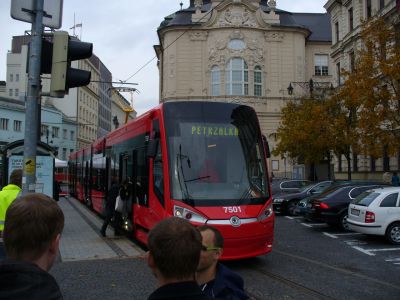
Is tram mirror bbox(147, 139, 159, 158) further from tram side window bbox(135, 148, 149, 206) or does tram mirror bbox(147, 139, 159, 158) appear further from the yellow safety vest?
the yellow safety vest

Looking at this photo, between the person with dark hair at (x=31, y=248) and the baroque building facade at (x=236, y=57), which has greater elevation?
the baroque building facade at (x=236, y=57)

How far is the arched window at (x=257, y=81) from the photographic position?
192ft

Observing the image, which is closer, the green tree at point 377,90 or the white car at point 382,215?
the white car at point 382,215

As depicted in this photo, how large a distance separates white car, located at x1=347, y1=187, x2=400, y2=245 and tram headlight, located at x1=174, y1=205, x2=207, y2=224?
655 centimetres

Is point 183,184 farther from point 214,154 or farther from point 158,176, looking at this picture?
point 214,154

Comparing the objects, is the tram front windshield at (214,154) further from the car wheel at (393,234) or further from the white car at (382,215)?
the car wheel at (393,234)

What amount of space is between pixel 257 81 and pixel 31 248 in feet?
188

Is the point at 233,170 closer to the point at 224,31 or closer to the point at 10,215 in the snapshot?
the point at 10,215

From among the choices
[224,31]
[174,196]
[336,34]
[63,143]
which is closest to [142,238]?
[174,196]

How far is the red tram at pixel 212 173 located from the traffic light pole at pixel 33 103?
363 centimetres

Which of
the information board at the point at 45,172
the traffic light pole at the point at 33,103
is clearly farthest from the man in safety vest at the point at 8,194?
the information board at the point at 45,172

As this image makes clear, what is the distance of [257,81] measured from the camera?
192 ft

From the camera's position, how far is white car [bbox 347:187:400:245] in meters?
13.9

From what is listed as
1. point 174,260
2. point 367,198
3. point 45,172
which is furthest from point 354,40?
point 174,260
